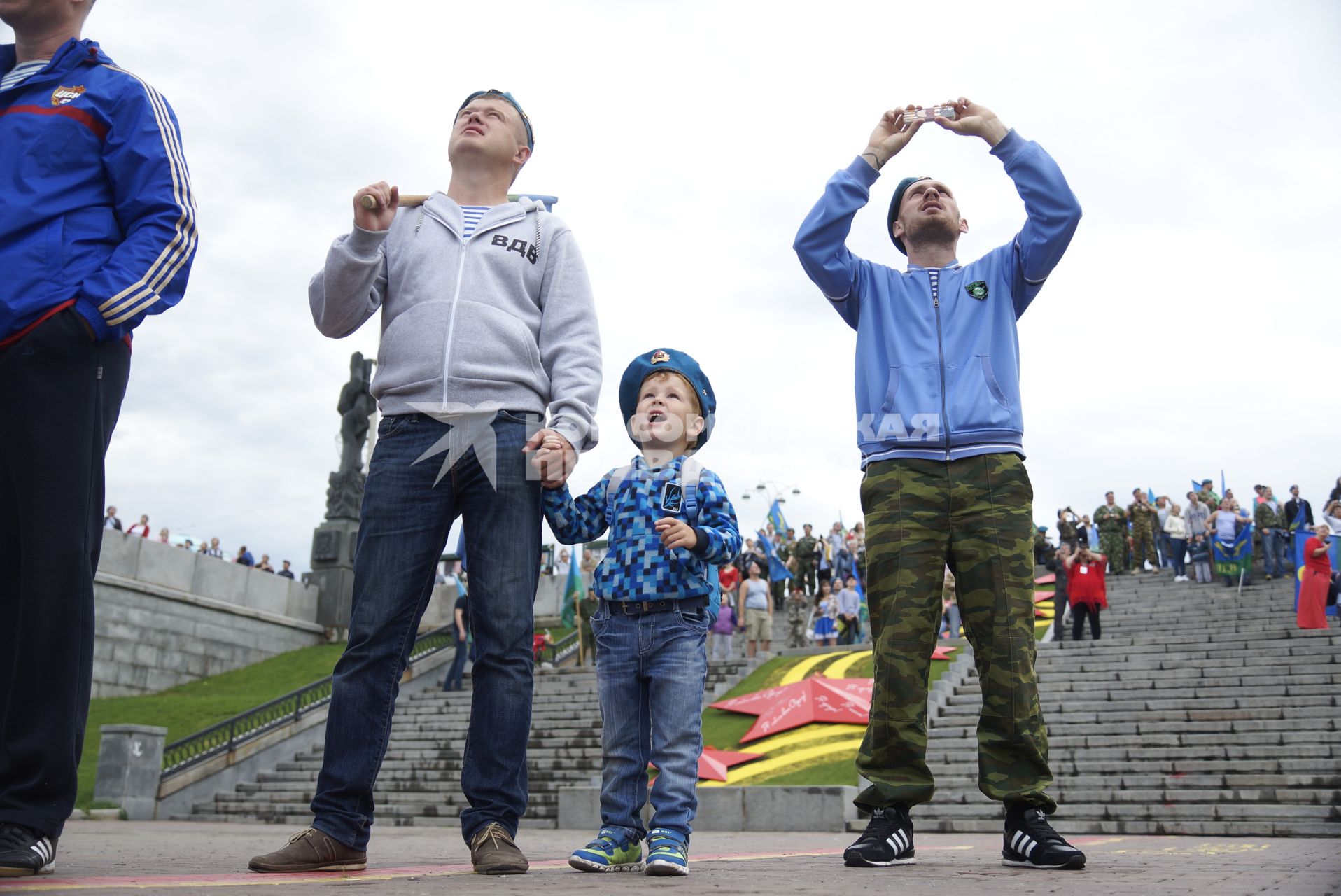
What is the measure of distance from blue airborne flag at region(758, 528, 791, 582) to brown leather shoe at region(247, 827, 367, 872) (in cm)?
2234

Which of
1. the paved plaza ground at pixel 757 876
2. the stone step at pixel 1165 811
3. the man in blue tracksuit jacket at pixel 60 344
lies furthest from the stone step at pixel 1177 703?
the man in blue tracksuit jacket at pixel 60 344

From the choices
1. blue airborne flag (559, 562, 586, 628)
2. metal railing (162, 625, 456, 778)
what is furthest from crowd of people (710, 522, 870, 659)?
metal railing (162, 625, 456, 778)

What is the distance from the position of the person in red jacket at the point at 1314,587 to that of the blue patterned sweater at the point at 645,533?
14.7m

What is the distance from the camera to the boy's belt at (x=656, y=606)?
3.75 m

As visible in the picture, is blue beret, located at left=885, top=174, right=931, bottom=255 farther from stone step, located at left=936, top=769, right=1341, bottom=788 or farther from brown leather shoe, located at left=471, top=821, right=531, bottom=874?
stone step, located at left=936, top=769, right=1341, bottom=788

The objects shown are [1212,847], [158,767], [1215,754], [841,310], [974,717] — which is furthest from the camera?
[158,767]

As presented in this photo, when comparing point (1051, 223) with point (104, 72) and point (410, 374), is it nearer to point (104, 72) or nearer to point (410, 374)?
point (410, 374)

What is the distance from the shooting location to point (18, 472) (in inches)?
116

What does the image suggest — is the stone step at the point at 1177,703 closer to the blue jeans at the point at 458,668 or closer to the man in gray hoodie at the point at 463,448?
the blue jeans at the point at 458,668

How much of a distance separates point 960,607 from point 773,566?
21918 mm

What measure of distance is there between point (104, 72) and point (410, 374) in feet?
4.11

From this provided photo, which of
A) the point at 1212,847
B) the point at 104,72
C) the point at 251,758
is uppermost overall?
the point at 104,72

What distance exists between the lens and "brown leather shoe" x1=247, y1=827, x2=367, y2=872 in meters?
2.96

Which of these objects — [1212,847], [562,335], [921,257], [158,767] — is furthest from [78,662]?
[158,767]
